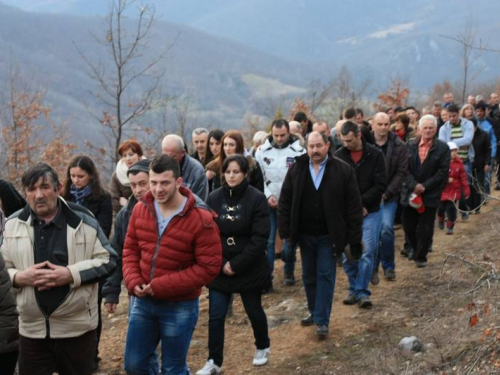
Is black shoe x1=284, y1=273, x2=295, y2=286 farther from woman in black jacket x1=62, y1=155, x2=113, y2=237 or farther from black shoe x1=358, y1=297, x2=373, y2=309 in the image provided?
woman in black jacket x1=62, y1=155, x2=113, y2=237

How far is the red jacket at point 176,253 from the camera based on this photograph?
4.47m

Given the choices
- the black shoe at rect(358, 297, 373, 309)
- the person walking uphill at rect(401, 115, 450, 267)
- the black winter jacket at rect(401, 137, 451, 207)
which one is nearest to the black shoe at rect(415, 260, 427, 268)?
the person walking uphill at rect(401, 115, 450, 267)

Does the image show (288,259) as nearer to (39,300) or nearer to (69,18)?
(39,300)

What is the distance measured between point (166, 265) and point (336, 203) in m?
2.36

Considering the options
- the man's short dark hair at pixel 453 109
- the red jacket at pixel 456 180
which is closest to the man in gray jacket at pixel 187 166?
the red jacket at pixel 456 180

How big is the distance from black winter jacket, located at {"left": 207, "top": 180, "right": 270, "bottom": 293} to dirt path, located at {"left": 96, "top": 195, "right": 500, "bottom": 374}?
92 centimetres

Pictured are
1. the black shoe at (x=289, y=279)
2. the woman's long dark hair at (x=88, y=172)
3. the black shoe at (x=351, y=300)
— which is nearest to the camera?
the woman's long dark hair at (x=88, y=172)

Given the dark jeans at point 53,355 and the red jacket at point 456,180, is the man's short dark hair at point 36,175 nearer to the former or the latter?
the dark jeans at point 53,355

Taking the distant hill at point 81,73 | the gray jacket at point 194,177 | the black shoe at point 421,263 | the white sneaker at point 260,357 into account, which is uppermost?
the distant hill at point 81,73

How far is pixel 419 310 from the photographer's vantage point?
7305 mm

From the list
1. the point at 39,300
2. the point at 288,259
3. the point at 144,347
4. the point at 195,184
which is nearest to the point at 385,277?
the point at 288,259

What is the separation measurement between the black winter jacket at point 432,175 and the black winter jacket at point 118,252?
4.64 meters

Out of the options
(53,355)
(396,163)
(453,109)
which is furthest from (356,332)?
(453,109)

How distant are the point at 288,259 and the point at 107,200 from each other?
3.29 meters
